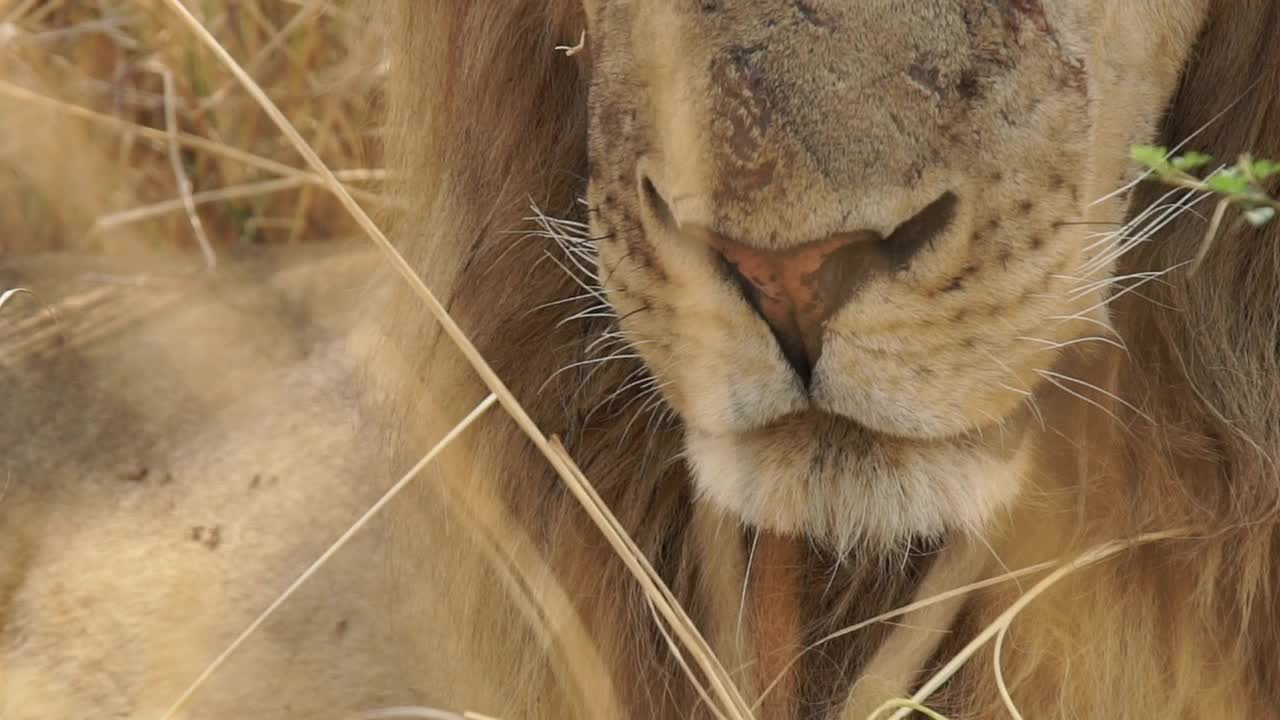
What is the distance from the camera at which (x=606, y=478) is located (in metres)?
1.96

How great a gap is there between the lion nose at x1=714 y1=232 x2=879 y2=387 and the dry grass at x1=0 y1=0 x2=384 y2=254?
2.33 meters

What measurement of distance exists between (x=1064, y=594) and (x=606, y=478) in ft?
1.63

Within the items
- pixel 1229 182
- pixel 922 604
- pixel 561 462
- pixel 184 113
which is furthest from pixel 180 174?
pixel 1229 182

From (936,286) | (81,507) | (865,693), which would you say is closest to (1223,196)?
(936,286)

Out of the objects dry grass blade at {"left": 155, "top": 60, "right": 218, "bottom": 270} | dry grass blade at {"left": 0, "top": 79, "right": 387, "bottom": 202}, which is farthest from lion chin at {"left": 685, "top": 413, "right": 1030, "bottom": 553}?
dry grass blade at {"left": 155, "top": 60, "right": 218, "bottom": 270}

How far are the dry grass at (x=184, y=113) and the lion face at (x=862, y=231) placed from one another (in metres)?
2.22

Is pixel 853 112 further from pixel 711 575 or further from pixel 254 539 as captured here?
pixel 254 539

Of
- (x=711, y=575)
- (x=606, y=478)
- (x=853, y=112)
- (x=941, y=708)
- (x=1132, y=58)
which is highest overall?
(x=853, y=112)

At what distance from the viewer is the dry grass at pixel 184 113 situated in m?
3.67

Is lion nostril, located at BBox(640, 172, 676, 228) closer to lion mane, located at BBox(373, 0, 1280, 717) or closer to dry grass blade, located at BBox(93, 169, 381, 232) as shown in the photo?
lion mane, located at BBox(373, 0, 1280, 717)

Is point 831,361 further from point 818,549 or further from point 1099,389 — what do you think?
point 818,549

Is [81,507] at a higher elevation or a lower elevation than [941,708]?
higher

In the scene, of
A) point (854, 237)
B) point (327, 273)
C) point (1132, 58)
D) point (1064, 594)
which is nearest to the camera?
point (854, 237)

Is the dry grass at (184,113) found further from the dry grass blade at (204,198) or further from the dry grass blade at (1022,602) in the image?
the dry grass blade at (1022,602)
